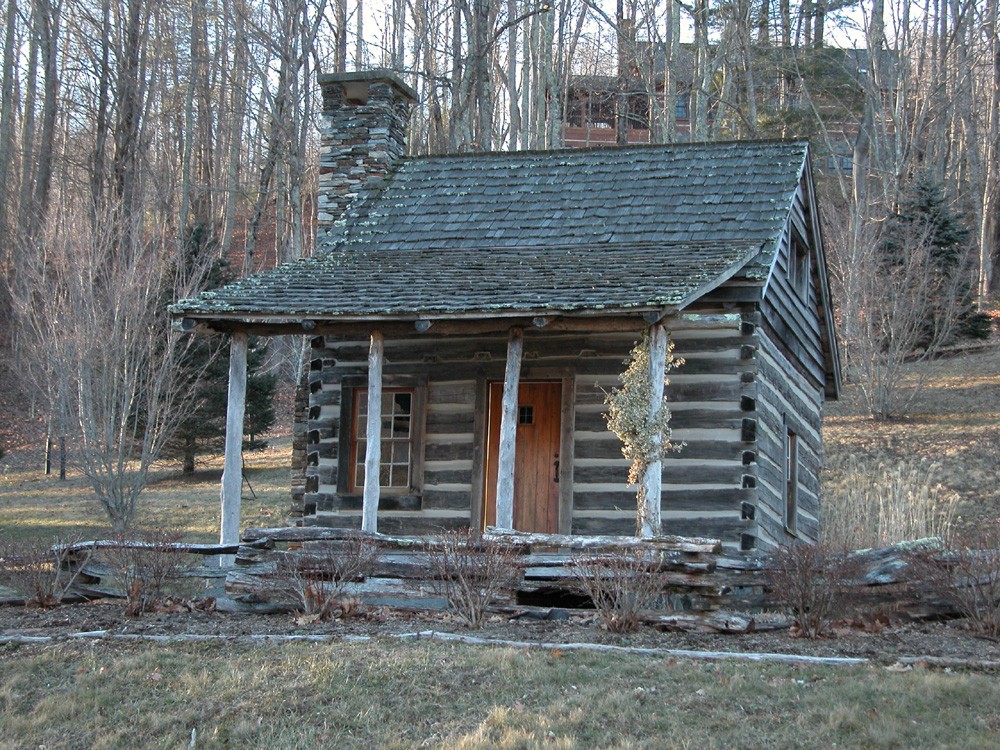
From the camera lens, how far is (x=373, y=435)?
12781 millimetres

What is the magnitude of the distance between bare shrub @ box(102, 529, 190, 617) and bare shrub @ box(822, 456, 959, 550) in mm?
7774

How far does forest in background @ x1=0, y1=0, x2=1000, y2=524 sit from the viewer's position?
2808cm

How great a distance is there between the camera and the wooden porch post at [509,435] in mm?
11977

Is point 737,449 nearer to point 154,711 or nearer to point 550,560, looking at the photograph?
point 550,560

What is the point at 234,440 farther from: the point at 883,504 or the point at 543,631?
the point at 883,504

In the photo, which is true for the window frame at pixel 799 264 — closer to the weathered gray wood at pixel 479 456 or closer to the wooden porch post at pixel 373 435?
the weathered gray wood at pixel 479 456

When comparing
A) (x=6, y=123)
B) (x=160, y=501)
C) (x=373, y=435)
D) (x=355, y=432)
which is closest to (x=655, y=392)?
(x=373, y=435)

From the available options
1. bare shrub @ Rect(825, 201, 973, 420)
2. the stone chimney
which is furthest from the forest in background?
the stone chimney

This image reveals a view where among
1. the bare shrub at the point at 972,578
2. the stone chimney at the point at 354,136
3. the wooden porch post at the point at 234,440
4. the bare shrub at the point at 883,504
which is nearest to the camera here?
the bare shrub at the point at 972,578

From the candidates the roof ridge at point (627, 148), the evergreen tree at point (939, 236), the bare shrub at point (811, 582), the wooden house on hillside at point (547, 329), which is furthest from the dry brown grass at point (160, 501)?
the evergreen tree at point (939, 236)

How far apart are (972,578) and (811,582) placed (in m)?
1.28

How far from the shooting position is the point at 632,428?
1194 cm

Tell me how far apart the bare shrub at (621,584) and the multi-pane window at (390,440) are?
487 cm

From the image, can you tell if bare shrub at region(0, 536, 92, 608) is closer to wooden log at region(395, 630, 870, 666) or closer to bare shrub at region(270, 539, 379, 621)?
bare shrub at region(270, 539, 379, 621)
